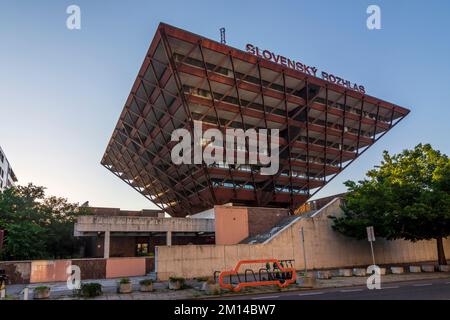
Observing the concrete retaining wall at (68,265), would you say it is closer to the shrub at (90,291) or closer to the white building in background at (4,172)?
the shrub at (90,291)

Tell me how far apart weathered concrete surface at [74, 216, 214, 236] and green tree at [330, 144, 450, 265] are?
15.5 metres

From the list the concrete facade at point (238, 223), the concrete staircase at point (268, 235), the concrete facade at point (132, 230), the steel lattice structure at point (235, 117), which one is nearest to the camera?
the concrete staircase at point (268, 235)

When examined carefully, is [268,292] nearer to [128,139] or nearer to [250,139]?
[250,139]

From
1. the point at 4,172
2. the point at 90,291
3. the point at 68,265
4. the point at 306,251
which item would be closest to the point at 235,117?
the point at 306,251

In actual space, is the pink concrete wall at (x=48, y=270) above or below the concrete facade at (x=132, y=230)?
below

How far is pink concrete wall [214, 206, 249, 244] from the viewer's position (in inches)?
1351

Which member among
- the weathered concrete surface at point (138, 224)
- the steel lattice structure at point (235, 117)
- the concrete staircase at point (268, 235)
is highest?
the steel lattice structure at point (235, 117)

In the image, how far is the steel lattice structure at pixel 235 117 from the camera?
3678 cm

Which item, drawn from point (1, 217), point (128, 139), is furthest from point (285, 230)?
point (128, 139)

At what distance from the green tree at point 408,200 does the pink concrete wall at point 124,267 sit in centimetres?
1860

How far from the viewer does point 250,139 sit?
4525cm

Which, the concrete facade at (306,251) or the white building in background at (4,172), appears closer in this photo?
the concrete facade at (306,251)

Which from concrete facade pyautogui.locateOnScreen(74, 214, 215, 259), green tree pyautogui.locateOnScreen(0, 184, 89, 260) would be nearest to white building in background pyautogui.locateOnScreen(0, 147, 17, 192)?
green tree pyautogui.locateOnScreen(0, 184, 89, 260)

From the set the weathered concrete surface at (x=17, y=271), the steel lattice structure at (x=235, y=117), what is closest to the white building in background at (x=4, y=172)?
the steel lattice structure at (x=235, y=117)
